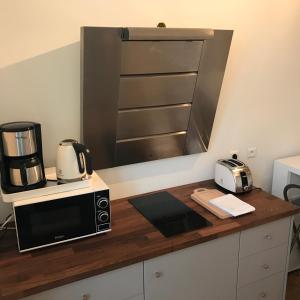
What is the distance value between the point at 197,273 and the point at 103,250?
1.70ft

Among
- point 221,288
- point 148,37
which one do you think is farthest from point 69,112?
point 221,288

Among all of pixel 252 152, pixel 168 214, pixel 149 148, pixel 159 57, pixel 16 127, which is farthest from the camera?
pixel 252 152

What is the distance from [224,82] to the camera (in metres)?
2.20

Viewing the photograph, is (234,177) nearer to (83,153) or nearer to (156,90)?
(156,90)

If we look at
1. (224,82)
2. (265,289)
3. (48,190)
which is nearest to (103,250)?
(48,190)

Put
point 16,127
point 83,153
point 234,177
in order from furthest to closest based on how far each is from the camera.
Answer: point 234,177 < point 83,153 < point 16,127

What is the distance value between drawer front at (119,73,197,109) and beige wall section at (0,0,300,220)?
0.27 m

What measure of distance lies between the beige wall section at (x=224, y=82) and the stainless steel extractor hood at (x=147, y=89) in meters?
0.13

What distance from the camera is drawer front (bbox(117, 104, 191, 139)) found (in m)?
1.85

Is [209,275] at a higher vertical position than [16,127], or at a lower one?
lower

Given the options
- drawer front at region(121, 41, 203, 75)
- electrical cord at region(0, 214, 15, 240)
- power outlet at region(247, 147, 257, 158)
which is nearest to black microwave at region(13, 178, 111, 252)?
electrical cord at region(0, 214, 15, 240)

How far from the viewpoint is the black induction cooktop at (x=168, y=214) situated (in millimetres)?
1758

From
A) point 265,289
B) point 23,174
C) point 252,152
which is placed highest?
point 23,174

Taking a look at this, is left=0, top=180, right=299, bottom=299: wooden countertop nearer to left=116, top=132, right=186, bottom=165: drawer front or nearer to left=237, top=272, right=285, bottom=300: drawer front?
left=116, top=132, right=186, bottom=165: drawer front
